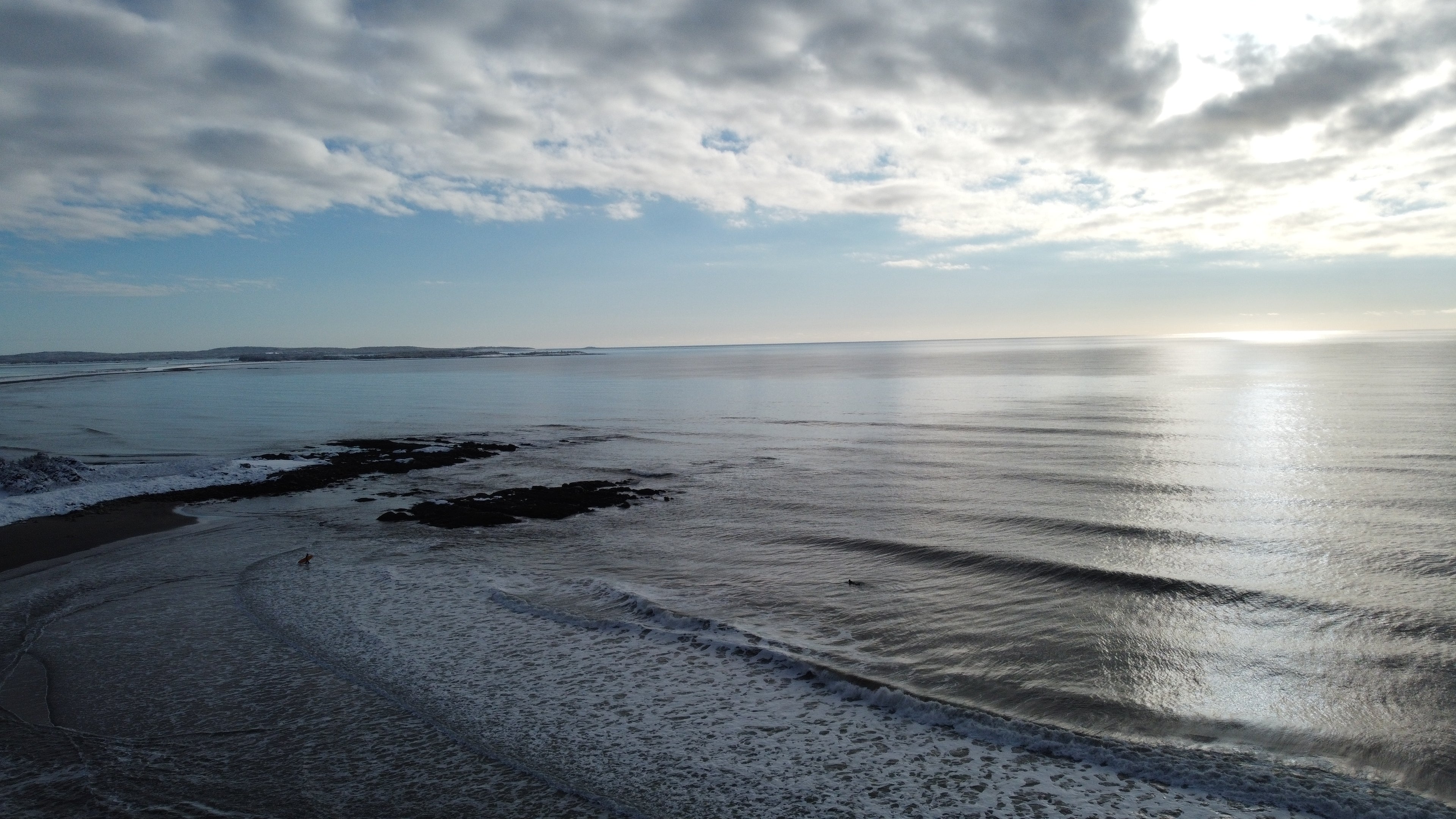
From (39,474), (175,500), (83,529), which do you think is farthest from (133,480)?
(83,529)

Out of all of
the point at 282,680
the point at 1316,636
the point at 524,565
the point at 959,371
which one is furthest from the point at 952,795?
the point at 959,371

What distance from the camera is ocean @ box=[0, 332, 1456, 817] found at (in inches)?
248

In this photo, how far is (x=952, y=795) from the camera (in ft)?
20.1

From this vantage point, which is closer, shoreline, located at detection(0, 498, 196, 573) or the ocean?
the ocean

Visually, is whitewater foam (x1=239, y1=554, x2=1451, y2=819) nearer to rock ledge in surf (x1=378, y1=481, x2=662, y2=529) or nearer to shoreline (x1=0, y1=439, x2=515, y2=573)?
rock ledge in surf (x1=378, y1=481, x2=662, y2=529)

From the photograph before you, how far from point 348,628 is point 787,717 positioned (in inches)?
249

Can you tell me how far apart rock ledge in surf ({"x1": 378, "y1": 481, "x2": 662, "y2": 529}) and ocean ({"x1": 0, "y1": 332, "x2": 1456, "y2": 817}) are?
26.2 inches

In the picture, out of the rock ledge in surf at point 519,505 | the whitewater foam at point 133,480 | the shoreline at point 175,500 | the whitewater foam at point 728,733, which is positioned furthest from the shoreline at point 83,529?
the whitewater foam at point 728,733

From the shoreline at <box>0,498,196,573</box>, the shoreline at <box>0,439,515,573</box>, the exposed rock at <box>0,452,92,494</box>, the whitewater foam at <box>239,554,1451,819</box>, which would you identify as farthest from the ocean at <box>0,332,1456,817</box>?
the shoreline at <box>0,439,515,573</box>

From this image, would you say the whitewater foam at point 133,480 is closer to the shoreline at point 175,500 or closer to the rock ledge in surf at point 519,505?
the shoreline at point 175,500

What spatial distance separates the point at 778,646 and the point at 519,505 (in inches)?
428

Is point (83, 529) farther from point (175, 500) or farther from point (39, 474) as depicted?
point (39, 474)

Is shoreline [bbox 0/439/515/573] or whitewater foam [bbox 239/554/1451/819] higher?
shoreline [bbox 0/439/515/573]

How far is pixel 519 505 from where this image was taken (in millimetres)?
18344
